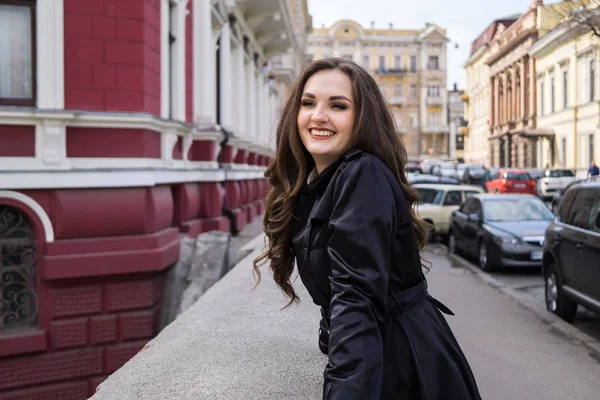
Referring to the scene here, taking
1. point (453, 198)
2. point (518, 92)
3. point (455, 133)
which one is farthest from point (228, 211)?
point (455, 133)

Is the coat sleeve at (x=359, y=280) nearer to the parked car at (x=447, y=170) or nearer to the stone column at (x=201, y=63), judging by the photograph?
the stone column at (x=201, y=63)

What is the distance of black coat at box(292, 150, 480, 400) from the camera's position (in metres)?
1.94

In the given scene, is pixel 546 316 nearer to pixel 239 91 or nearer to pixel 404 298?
pixel 404 298

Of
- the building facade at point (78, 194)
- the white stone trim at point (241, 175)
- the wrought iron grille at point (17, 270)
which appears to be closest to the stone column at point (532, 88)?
the white stone trim at point (241, 175)

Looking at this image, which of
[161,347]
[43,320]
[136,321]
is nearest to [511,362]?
[161,347]

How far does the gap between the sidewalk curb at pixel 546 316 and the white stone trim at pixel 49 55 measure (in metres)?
6.33

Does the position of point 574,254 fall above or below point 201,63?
below

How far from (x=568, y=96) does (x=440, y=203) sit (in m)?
30.2

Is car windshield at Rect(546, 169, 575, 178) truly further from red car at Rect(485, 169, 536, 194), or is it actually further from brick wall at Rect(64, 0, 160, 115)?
brick wall at Rect(64, 0, 160, 115)

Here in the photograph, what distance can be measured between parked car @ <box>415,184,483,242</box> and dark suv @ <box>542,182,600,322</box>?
9.51 m

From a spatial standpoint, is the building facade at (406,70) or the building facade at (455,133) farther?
the building facade at (455,133)

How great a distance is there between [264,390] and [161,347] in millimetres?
1331

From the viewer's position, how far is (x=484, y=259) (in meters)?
13.2

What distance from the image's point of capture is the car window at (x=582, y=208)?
318 inches
